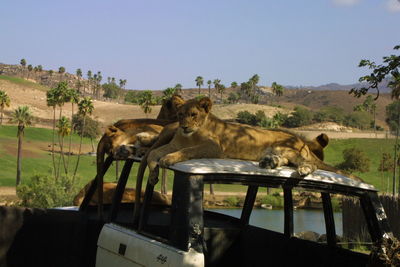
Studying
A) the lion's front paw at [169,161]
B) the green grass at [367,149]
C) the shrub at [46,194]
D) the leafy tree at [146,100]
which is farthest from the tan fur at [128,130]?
the green grass at [367,149]

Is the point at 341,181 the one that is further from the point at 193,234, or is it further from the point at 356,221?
the point at 356,221

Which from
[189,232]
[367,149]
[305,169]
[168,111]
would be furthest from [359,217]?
[367,149]

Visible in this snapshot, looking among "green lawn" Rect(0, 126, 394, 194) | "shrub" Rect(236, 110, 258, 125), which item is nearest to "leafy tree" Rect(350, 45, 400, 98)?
"green lawn" Rect(0, 126, 394, 194)

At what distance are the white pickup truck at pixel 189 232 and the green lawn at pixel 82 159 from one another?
252ft

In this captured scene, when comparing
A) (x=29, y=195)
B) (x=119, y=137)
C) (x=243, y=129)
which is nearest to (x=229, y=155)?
(x=243, y=129)

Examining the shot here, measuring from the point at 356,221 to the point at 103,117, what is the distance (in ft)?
521

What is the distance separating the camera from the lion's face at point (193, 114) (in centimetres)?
571

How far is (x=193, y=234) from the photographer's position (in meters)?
4.48

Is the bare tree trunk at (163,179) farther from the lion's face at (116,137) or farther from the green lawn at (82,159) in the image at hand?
the green lawn at (82,159)

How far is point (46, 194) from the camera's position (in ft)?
195

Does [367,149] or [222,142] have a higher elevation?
[222,142]

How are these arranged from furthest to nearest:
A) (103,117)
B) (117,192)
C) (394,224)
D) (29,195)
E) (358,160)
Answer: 1. (103,117)
2. (358,160)
3. (29,195)
4. (394,224)
5. (117,192)

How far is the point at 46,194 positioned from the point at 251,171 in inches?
2228

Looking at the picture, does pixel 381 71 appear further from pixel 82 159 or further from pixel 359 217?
pixel 82 159
